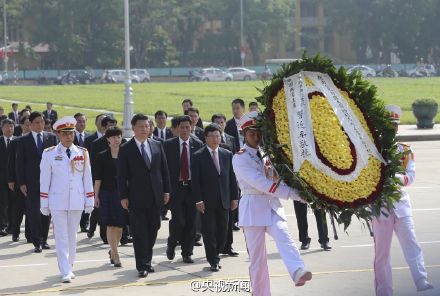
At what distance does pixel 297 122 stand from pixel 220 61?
102m

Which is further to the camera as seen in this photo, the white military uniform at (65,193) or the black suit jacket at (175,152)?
the black suit jacket at (175,152)

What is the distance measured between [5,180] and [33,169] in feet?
7.42

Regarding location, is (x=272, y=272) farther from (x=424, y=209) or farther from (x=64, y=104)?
(x=64, y=104)

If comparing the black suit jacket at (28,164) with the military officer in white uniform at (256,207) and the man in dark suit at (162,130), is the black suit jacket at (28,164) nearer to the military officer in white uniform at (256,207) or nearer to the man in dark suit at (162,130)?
the man in dark suit at (162,130)

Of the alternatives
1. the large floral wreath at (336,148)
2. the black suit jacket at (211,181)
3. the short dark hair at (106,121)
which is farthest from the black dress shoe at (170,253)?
the large floral wreath at (336,148)

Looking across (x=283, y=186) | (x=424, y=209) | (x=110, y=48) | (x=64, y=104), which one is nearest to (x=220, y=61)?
(x=110, y=48)

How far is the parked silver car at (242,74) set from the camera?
98.6 meters

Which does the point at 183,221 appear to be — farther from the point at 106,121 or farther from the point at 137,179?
the point at 106,121

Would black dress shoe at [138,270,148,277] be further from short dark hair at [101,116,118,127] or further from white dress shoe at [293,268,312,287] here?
short dark hair at [101,116,118,127]

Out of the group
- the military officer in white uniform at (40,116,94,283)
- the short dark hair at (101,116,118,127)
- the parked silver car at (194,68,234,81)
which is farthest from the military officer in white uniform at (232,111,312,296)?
the parked silver car at (194,68,234,81)

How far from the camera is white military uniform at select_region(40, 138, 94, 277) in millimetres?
12578

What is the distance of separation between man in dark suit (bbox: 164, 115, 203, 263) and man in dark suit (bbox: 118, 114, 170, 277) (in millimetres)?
970

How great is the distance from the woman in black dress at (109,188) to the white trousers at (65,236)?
0.77 meters

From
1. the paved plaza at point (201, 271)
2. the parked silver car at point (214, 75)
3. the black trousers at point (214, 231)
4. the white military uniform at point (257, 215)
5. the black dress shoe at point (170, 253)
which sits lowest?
the paved plaza at point (201, 271)
